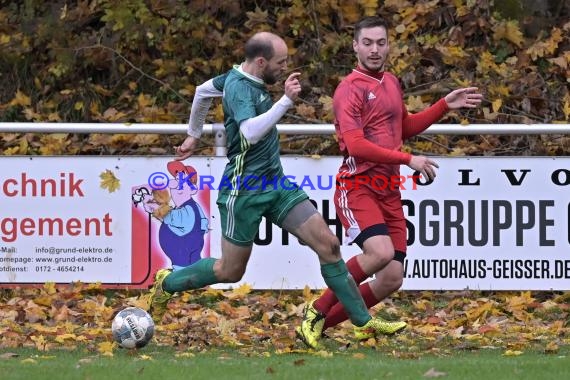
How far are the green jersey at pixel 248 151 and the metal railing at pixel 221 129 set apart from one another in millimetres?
2922

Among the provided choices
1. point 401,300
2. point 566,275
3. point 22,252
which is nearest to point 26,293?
point 22,252

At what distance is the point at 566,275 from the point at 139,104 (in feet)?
17.8

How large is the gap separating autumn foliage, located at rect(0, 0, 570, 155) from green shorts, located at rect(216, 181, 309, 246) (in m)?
5.41

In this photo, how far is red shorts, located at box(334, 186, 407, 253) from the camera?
8.76m

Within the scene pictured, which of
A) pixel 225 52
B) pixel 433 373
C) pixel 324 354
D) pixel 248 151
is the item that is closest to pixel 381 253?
pixel 324 354

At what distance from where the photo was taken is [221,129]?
11688 mm

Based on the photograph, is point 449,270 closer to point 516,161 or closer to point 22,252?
point 516,161

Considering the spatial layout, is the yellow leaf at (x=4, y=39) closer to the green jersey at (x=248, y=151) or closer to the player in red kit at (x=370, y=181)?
the green jersey at (x=248, y=151)

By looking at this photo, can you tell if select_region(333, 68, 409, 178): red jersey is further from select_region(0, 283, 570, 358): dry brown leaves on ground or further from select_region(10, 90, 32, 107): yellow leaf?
select_region(10, 90, 32, 107): yellow leaf

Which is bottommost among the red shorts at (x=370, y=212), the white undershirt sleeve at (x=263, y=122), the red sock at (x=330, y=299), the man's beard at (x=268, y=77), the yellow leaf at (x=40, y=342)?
the yellow leaf at (x=40, y=342)

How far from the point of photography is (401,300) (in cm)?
1167

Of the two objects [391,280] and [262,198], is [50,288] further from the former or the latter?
[391,280]

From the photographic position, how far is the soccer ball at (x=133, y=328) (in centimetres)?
855

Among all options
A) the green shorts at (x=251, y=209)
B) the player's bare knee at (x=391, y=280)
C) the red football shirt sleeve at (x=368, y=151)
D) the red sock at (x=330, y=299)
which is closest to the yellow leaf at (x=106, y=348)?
the green shorts at (x=251, y=209)
